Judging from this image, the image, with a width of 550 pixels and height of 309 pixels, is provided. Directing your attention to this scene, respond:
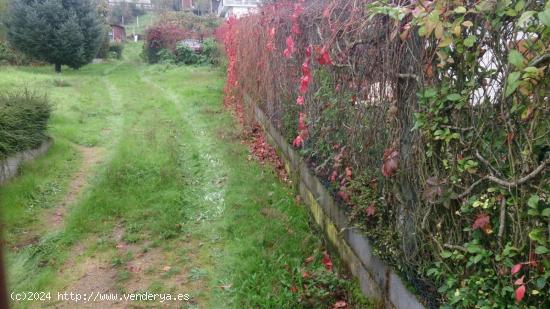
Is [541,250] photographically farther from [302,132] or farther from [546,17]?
[302,132]

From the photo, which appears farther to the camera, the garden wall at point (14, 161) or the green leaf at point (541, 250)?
the garden wall at point (14, 161)

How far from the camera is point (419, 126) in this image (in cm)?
247

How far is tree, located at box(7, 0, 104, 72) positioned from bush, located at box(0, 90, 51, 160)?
15343mm

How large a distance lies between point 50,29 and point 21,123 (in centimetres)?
1673

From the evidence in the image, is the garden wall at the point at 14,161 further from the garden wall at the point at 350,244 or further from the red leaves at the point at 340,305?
the red leaves at the point at 340,305

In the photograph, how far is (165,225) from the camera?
4.80m

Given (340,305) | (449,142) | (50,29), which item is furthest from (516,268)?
(50,29)

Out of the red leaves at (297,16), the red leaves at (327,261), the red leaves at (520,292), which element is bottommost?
the red leaves at (327,261)

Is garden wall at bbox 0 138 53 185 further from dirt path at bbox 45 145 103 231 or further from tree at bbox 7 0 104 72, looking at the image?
tree at bbox 7 0 104 72

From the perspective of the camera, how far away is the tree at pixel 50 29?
20797 mm

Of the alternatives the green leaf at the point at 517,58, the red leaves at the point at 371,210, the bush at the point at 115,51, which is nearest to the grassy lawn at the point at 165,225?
the red leaves at the point at 371,210

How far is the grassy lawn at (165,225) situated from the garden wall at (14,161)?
115mm

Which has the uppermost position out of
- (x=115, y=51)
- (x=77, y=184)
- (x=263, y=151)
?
(x=115, y=51)

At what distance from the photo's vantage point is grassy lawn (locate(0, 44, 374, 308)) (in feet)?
12.0
